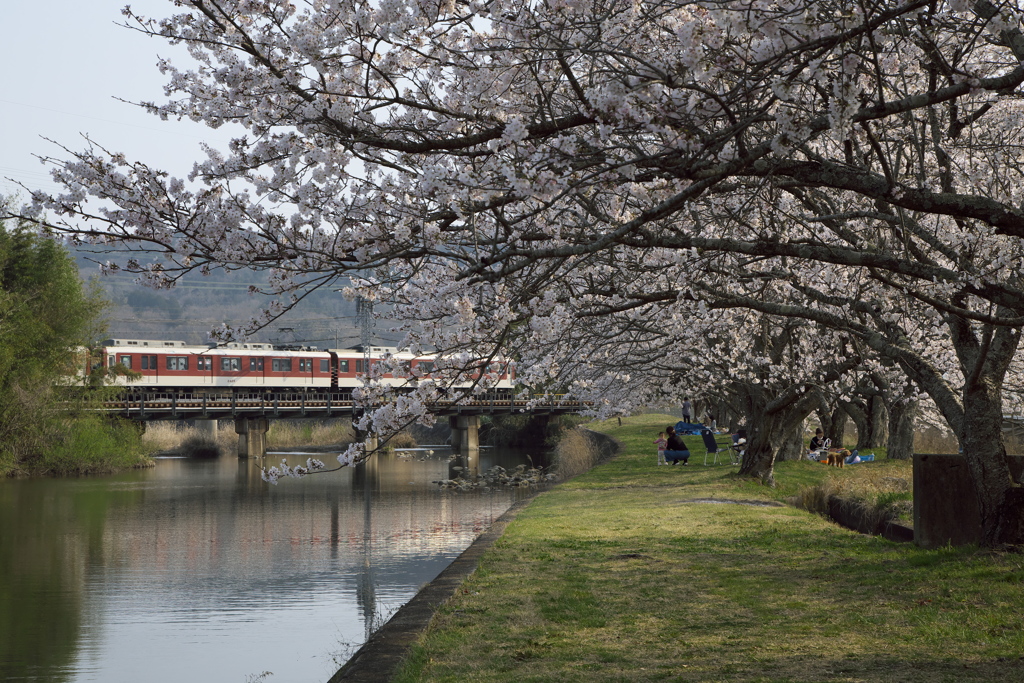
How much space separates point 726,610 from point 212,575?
845cm

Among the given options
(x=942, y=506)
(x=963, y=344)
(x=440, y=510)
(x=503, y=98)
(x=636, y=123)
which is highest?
(x=503, y=98)

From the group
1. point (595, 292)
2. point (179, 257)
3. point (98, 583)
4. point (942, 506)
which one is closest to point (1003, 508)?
point (942, 506)

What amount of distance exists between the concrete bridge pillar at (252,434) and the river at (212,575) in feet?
69.5

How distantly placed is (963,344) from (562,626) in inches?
178

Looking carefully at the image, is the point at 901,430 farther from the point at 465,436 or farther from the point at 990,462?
the point at 465,436

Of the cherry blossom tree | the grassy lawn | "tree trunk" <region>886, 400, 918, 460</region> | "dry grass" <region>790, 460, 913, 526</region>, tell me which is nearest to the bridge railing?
"tree trunk" <region>886, 400, 918, 460</region>

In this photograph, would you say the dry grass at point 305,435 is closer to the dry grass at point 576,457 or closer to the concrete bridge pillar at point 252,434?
the concrete bridge pillar at point 252,434

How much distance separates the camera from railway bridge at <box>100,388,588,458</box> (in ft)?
137

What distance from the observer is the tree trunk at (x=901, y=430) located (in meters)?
23.8

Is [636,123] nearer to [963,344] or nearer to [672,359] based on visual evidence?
[963,344]

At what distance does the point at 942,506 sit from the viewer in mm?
9203

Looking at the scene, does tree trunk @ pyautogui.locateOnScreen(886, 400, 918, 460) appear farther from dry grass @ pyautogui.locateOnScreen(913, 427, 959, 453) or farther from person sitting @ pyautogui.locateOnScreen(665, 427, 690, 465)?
person sitting @ pyautogui.locateOnScreen(665, 427, 690, 465)

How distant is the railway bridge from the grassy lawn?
2782 cm

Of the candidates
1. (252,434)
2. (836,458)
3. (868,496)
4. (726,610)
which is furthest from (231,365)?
(726,610)
